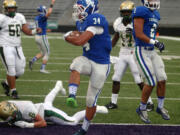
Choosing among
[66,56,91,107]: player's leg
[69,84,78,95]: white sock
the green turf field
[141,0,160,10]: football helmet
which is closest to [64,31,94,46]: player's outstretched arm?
[66,56,91,107]: player's leg

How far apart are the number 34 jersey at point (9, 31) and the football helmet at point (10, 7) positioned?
77 millimetres

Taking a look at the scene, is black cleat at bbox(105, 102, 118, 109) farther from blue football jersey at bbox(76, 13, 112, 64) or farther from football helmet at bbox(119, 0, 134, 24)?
blue football jersey at bbox(76, 13, 112, 64)

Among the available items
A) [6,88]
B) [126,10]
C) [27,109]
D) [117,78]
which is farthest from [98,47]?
[6,88]

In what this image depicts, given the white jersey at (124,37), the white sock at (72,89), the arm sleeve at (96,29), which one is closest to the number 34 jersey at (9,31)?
the white jersey at (124,37)

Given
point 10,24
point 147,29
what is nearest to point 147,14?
point 147,29

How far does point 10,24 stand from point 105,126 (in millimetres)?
2980

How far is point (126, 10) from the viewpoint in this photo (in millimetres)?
6816

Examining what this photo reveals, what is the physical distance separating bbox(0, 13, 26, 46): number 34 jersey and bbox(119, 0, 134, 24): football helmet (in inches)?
77.5

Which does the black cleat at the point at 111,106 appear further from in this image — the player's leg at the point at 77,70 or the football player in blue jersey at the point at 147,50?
the player's leg at the point at 77,70

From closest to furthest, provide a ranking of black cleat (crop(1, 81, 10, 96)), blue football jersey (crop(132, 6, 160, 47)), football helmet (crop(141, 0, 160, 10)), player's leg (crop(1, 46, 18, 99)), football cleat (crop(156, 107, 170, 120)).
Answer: blue football jersey (crop(132, 6, 160, 47)), football helmet (crop(141, 0, 160, 10)), football cleat (crop(156, 107, 170, 120)), player's leg (crop(1, 46, 18, 99)), black cleat (crop(1, 81, 10, 96))

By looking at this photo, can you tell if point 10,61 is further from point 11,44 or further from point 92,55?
point 92,55

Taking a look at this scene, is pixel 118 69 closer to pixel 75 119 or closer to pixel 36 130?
pixel 75 119

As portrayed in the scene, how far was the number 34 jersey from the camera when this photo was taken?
751cm

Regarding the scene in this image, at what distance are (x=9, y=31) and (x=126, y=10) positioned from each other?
2.17 meters
